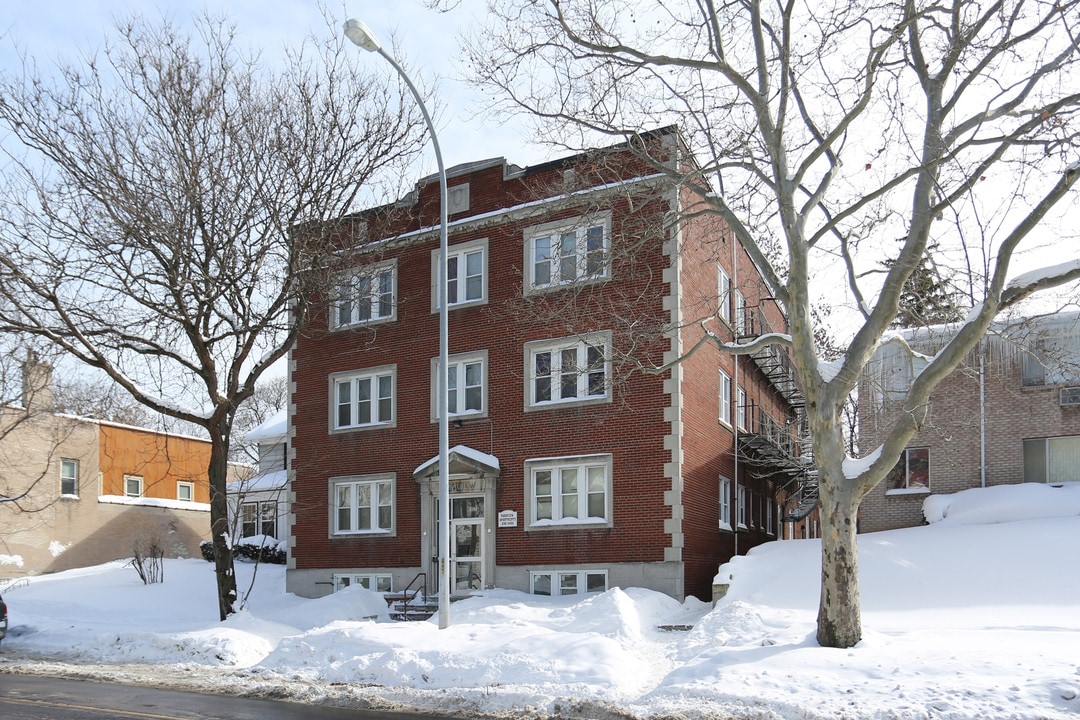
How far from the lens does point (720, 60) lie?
1365 centimetres

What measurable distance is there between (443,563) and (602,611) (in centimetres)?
375

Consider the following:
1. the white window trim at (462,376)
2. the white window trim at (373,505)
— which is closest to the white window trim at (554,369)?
the white window trim at (462,376)

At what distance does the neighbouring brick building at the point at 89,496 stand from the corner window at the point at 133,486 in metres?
0.04

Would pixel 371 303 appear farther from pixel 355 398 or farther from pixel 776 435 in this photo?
pixel 776 435

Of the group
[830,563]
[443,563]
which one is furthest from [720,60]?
[443,563]

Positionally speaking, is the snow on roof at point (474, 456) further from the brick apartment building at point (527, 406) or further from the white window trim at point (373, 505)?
the white window trim at point (373, 505)

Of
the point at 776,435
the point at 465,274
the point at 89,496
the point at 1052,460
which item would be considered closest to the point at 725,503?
the point at 776,435

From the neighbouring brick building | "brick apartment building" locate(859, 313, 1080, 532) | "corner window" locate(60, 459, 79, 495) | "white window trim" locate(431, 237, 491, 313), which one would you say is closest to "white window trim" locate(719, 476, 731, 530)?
"brick apartment building" locate(859, 313, 1080, 532)

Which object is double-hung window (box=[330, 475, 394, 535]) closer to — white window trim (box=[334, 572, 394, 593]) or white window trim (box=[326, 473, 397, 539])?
white window trim (box=[326, 473, 397, 539])

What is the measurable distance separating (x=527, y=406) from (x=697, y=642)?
913 cm

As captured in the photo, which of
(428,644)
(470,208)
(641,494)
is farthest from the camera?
(470,208)

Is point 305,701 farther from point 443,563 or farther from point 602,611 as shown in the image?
point 602,611

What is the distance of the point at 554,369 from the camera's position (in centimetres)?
2308

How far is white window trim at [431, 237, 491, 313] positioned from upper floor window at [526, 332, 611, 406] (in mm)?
2221
